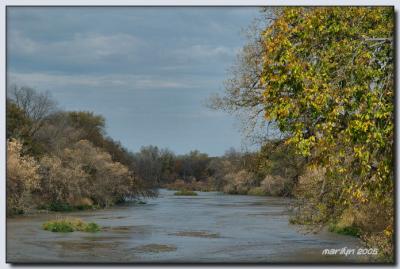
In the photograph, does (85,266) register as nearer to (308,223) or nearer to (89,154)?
(308,223)

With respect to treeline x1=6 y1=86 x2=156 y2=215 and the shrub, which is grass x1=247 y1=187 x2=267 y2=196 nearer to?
treeline x1=6 y1=86 x2=156 y2=215

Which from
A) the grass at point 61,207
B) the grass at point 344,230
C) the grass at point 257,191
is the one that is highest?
the grass at point 61,207

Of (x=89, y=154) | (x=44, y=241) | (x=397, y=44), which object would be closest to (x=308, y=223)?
(x=397, y=44)

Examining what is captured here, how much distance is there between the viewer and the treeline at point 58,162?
28.1 meters

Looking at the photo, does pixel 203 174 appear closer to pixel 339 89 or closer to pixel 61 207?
pixel 61 207

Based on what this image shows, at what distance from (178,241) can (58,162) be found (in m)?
17.0

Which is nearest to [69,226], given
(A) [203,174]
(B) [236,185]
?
(A) [203,174]

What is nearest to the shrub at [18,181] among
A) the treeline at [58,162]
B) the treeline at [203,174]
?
the treeline at [58,162]

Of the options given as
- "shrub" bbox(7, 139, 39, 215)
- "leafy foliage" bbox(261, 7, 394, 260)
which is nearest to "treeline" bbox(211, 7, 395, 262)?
"leafy foliage" bbox(261, 7, 394, 260)

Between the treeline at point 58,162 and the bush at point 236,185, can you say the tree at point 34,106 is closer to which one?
the treeline at point 58,162

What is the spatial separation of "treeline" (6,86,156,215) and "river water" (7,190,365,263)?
7.33ft

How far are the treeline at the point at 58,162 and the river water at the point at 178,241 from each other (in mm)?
2234

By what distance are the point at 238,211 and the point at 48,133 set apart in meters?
14.8

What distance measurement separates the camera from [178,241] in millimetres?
19234
